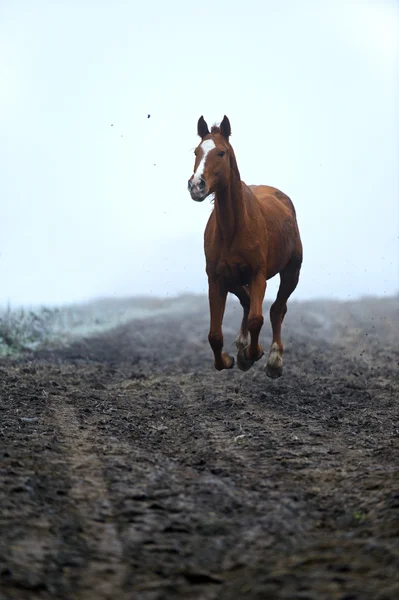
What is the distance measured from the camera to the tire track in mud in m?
3.94

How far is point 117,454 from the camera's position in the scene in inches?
253

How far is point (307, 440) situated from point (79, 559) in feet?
11.0

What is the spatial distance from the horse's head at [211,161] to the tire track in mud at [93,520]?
2.65m

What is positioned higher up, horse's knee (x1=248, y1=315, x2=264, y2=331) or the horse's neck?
the horse's neck

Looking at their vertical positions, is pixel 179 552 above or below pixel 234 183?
below

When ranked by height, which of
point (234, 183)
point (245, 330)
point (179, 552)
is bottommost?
point (179, 552)

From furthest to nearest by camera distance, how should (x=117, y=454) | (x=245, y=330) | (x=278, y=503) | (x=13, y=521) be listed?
(x=245, y=330), (x=117, y=454), (x=278, y=503), (x=13, y=521)

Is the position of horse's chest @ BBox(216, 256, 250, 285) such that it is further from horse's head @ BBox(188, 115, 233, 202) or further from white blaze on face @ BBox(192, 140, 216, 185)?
white blaze on face @ BBox(192, 140, 216, 185)

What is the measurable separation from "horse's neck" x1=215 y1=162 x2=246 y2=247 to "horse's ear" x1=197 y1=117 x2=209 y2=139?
53 centimetres

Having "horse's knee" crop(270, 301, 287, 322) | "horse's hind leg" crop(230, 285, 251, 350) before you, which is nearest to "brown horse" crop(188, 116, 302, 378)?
"horse's hind leg" crop(230, 285, 251, 350)

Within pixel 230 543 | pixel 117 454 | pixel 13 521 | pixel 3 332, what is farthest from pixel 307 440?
pixel 3 332

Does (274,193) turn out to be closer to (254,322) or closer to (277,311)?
(277,311)

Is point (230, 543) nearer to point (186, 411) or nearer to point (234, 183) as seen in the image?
point (186, 411)

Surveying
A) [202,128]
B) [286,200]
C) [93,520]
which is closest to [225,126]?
[202,128]
